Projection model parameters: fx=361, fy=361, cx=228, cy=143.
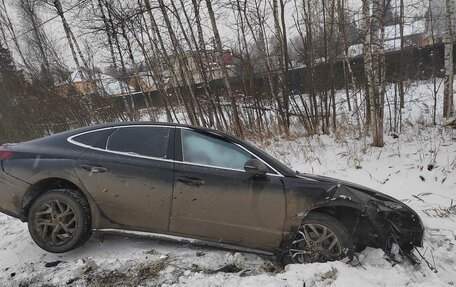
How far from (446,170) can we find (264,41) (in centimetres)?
703

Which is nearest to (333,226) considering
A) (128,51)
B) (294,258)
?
(294,258)

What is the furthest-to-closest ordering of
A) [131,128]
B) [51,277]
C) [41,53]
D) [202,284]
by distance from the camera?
[41,53] < [131,128] < [51,277] < [202,284]

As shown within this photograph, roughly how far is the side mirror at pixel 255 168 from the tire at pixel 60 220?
189cm

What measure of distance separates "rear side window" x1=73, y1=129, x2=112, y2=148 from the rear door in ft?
0.23

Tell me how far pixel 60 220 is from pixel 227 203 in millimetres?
1929

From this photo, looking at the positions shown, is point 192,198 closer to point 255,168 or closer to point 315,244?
point 255,168

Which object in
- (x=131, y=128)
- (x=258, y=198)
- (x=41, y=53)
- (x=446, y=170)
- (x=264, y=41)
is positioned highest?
(x=41, y=53)

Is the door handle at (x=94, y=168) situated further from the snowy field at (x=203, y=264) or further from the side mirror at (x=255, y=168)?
the side mirror at (x=255, y=168)

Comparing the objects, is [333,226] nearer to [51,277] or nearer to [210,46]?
[51,277]

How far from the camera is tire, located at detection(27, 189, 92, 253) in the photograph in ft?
13.3

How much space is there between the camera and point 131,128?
432cm

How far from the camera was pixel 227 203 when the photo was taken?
150 inches

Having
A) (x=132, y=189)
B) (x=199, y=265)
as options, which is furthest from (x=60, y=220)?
(x=199, y=265)

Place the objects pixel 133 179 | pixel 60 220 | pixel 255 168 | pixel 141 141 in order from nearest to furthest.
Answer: pixel 255 168
pixel 133 179
pixel 60 220
pixel 141 141
